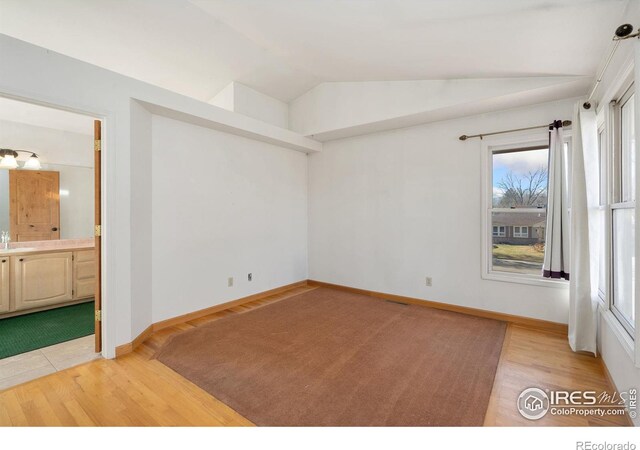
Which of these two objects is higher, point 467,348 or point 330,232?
point 330,232

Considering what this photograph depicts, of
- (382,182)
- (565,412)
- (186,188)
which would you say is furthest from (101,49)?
(565,412)

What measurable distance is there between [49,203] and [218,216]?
2.76 metres

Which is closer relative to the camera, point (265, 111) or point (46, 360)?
point (46, 360)

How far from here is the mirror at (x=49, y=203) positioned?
13.1ft

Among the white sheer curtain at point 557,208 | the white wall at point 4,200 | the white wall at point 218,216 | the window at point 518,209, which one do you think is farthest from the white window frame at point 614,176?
the white wall at point 4,200

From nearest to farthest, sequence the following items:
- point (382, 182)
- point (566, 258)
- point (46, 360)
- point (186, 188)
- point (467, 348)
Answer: point (46, 360)
point (467, 348)
point (566, 258)
point (186, 188)
point (382, 182)

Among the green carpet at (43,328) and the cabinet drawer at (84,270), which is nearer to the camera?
the green carpet at (43,328)

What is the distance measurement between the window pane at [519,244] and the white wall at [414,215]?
0.22 metres

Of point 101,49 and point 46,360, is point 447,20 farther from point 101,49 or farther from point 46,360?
point 46,360

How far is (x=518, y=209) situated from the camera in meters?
3.43

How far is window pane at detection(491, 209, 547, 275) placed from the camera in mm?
3367

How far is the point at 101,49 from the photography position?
115 inches

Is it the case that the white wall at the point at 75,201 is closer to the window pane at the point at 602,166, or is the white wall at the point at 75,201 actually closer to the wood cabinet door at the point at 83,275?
the wood cabinet door at the point at 83,275

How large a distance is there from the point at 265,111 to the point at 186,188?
1.84 metres
